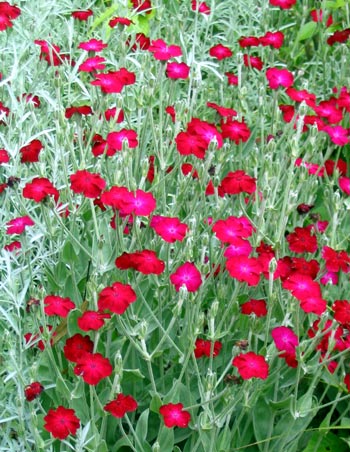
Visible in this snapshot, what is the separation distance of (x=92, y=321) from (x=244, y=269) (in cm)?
26

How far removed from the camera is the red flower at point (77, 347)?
1.46 metres

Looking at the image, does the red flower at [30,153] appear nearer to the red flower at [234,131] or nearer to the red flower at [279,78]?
the red flower at [234,131]

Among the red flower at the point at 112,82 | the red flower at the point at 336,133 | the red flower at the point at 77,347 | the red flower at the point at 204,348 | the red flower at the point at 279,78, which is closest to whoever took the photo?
the red flower at the point at 77,347

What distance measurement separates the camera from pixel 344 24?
110 inches

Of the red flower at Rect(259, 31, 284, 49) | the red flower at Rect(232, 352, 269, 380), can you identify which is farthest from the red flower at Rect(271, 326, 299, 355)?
the red flower at Rect(259, 31, 284, 49)

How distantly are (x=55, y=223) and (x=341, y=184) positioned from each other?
1.96 ft

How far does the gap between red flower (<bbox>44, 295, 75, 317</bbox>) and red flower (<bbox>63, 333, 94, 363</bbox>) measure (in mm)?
48

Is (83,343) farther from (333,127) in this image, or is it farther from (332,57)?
(332,57)

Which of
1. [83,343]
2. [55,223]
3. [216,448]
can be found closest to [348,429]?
[216,448]

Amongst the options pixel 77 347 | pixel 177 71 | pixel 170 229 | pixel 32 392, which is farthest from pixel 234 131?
pixel 32 392

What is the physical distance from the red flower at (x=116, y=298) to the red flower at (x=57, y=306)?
0.09 metres

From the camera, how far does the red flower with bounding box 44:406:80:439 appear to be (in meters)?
1.39

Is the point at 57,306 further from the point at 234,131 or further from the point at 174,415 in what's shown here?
the point at 234,131

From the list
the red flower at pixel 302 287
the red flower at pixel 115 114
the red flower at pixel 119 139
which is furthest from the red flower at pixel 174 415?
A: the red flower at pixel 115 114
